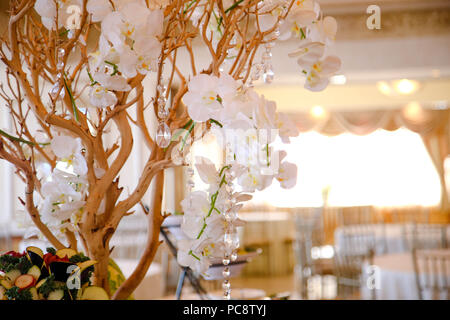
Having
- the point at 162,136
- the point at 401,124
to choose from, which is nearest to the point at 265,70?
the point at 162,136

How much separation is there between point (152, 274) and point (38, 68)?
2109mm

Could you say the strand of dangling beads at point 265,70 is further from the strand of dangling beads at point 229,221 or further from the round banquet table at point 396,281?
the round banquet table at point 396,281

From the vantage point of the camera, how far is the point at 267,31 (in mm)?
834

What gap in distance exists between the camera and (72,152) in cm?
83

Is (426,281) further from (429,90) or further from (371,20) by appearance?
(429,90)

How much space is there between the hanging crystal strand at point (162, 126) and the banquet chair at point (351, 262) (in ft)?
12.3

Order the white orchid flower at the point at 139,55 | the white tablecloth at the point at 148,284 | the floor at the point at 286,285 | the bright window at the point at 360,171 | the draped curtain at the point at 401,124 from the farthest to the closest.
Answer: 1. the bright window at the point at 360,171
2. the draped curtain at the point at 401,124
3. the floor at the point at 286,285
4. the white tablecloth at the point at 148,284
5. the white orchid flower at the point at 139,55

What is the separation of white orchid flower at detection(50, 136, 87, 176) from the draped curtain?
786 cm

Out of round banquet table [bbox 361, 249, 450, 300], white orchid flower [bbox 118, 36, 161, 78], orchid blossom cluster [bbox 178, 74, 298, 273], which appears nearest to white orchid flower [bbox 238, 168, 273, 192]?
orchid blossom cluster [bbox 178, 74, 298, 273]

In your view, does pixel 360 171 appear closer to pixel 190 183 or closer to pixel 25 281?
pixel 190 183

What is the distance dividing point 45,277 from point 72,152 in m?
0.20

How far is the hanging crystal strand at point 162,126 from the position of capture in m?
0.76

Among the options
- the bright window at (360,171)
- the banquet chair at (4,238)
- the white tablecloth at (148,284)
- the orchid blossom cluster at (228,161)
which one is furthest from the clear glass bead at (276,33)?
the bright window at (360,171)
